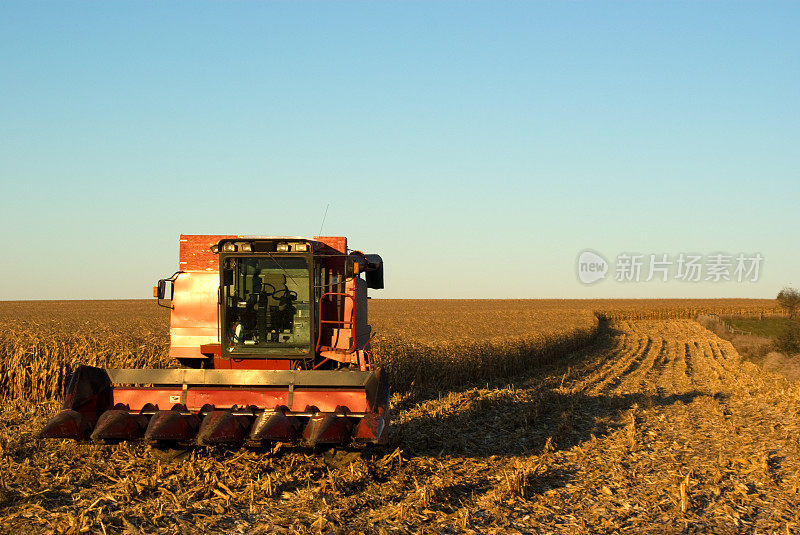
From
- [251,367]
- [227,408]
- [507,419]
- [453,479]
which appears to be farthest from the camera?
[507,419]

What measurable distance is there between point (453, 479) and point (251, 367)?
3398 millimetres

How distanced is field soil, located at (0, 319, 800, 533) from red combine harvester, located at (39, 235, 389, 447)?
56cm

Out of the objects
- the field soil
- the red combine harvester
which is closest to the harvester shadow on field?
the field soil

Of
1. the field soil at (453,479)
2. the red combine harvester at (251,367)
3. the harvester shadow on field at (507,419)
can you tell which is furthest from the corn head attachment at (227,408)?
the harvester shadow on field at (507,419)

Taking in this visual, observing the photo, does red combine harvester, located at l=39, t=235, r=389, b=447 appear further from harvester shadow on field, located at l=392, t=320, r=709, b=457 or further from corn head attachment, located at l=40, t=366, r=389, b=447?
harvester shadow on field, located at l=392, t=320, r=709, b=457

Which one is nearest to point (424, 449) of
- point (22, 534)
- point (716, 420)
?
point (22, 534)

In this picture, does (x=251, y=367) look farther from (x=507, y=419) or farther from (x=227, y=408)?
(x=507, y=419)

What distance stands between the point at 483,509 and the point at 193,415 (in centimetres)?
349

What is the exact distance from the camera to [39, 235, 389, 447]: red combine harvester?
26.1 feet

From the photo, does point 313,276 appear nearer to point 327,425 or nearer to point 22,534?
point 327,425

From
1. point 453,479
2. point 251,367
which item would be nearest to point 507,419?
point 453,479

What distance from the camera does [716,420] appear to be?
13266mm

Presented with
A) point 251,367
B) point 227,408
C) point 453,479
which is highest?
point 251,367

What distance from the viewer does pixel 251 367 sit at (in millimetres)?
10047
